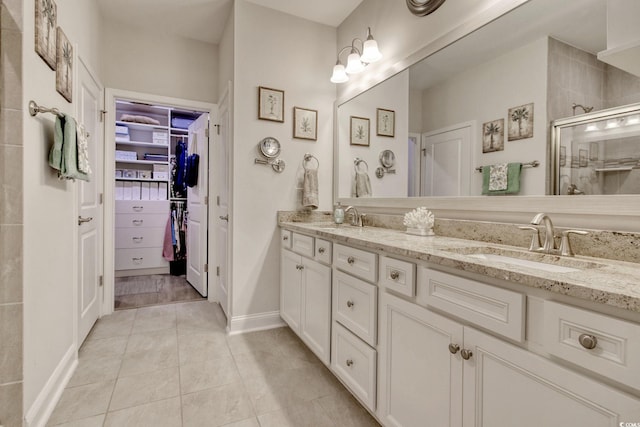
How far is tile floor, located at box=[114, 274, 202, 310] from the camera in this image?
324cm

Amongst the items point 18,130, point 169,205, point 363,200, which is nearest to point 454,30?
point 363,200

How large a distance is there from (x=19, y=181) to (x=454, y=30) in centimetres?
219

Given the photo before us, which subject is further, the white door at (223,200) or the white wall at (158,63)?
the white wall at (158,63)

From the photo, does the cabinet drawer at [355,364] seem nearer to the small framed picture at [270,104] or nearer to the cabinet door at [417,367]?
the cabinet door at [417,367]

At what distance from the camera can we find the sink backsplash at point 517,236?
1063 mm

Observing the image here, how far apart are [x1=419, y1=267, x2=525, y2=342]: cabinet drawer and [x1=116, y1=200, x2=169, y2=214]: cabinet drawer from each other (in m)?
4.12

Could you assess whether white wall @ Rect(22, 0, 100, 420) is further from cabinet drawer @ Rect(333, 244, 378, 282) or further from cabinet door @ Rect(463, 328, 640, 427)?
cabinet door @ Rect(463, 328, 640, 427)

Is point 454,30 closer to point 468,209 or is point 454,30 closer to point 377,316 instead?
point 468,209

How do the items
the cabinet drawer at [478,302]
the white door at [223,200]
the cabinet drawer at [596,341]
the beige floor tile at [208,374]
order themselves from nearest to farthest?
the cabinet drawer at [596,341], the cabinet drawer at [478,302], the beige floor tile at [208,374], the white door at [223,200]

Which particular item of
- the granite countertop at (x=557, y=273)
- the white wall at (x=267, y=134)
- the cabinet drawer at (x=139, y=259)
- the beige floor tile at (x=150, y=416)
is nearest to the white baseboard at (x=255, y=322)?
the white wall at (x=267, y=134)

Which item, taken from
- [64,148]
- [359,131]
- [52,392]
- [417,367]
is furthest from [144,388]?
[359,131]

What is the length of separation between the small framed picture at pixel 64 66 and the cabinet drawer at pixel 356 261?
5.74ft

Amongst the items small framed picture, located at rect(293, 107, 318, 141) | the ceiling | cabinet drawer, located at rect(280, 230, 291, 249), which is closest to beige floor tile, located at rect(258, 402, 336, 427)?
cabinet drawer, located at rect(280, 230, 291, 249)

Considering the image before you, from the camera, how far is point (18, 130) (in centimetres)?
128
